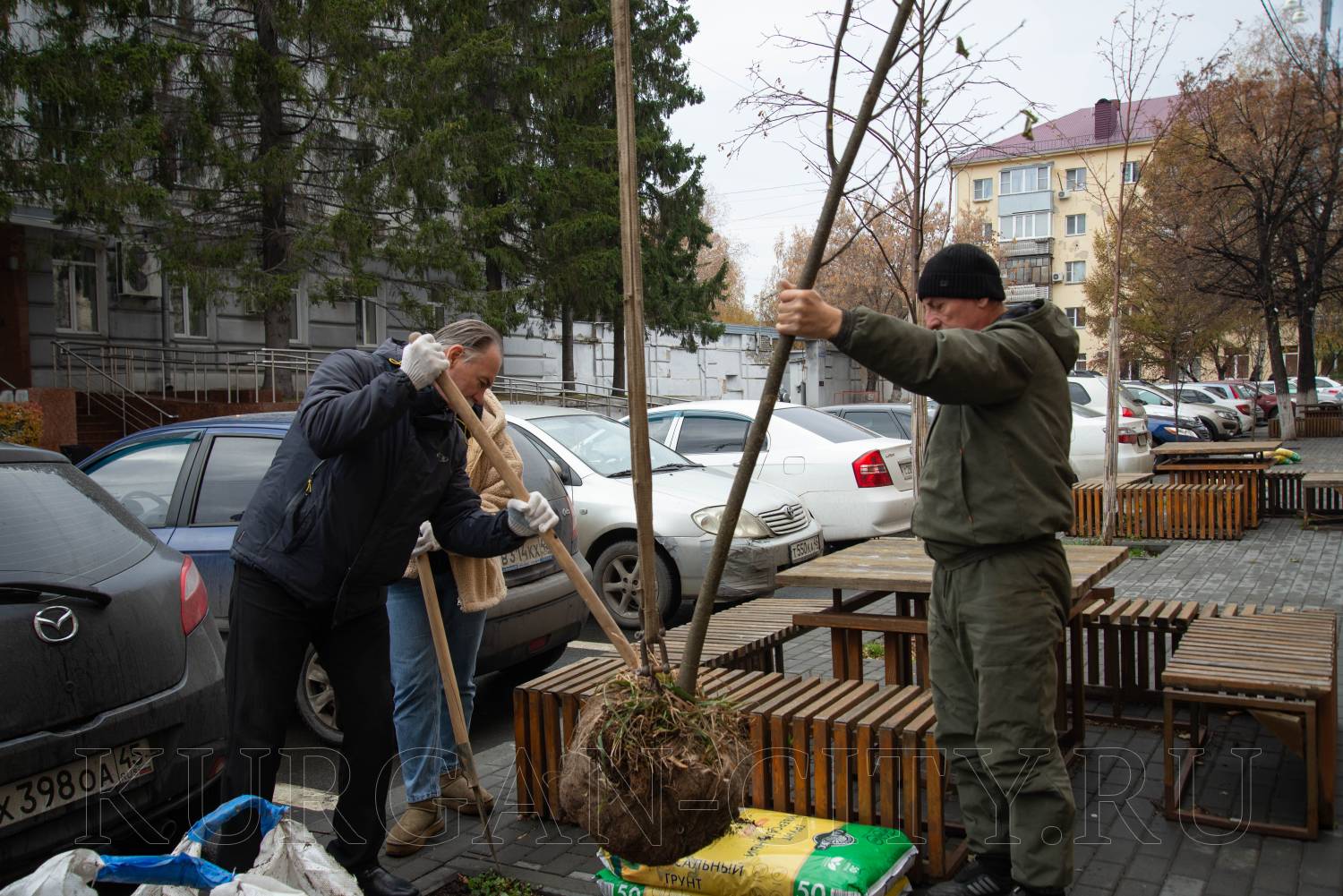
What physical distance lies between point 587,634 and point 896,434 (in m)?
6.90

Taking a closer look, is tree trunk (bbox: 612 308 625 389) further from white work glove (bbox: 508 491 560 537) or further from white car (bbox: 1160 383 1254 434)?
white work glove (bbox: 508 491 560 537)

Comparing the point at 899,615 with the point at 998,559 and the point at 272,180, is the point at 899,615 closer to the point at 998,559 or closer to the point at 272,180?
the point at 998,559

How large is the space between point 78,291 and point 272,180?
5.39 meters

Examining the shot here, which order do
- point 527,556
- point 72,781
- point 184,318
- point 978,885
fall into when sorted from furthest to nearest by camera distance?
point 184,318 < point 527,556 < point 978,885 < point 72,781

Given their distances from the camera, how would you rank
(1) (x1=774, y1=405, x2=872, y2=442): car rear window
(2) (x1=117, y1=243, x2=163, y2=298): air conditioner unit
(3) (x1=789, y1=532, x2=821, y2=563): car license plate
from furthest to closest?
(2) (x1=117, y1=243, x2=163, y2=298): air conditioner unit
(1) (x1=774, y1=405, x2=872, y2=442): car rear window
(3) (x1=789, y1=532, x2=821, y2=563): car license plate

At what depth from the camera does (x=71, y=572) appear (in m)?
3.19

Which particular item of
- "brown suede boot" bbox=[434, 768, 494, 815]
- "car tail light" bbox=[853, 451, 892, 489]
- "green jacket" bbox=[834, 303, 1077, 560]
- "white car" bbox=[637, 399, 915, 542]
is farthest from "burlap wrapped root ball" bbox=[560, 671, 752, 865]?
"car tail light" bbox=[853, 451, 892, 489]

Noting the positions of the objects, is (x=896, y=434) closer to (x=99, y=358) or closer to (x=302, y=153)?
(x=302, y=153)

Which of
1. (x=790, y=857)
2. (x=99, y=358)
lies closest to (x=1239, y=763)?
(x=790, y=857)

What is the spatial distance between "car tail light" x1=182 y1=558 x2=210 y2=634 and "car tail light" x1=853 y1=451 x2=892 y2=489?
7.12 m

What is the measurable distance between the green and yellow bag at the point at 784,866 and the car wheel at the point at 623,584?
4379 millimetres

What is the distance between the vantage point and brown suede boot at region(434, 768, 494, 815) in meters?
4.20

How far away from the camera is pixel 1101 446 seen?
1472 centimetres

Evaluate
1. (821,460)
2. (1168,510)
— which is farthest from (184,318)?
(1168,510)
